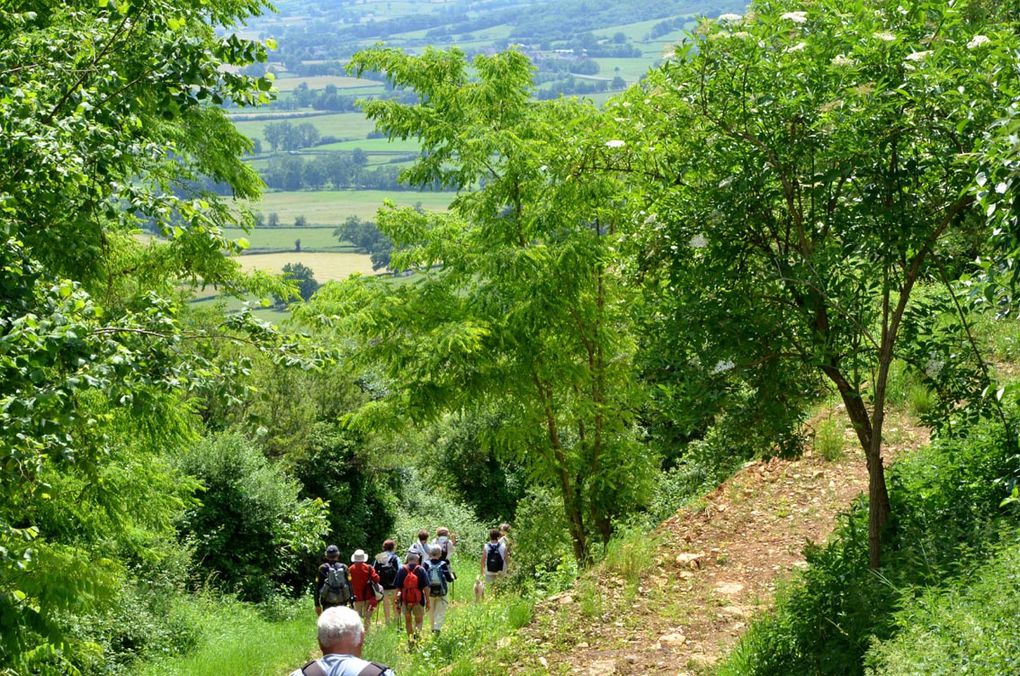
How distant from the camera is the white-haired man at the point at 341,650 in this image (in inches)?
181

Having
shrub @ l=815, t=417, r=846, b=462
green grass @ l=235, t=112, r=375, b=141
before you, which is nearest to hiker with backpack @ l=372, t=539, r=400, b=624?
shrub @ l=815, t=417, r=846, b=462

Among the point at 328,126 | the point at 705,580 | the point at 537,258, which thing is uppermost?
the point at 537,258

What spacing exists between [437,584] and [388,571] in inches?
66.7

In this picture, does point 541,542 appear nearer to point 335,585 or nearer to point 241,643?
point 335,585

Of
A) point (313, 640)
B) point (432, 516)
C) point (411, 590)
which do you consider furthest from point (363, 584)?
point (432, 516)

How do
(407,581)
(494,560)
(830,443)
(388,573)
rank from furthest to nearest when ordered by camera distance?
(494,560)
(388,573)
(830,443)
(407,581)

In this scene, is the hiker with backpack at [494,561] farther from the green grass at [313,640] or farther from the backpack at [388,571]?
the backpack at [388,571]

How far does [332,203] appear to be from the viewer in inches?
5246

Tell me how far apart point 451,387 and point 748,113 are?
5711mm

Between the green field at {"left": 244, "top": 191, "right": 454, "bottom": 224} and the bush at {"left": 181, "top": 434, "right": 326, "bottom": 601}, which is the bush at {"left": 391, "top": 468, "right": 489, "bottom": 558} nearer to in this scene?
the bush at {"left": 181, "top": 434, "right": 326, "bottom": 601}

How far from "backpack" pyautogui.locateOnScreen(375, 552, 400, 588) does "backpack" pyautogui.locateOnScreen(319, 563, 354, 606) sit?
1054mm

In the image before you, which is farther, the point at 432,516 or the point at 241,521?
the point at 432,516

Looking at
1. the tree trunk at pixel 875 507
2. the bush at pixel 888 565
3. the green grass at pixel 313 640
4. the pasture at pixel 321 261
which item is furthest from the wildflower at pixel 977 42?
the pasture at pixel 321 261

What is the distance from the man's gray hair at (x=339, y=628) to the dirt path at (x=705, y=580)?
15.2 feet
